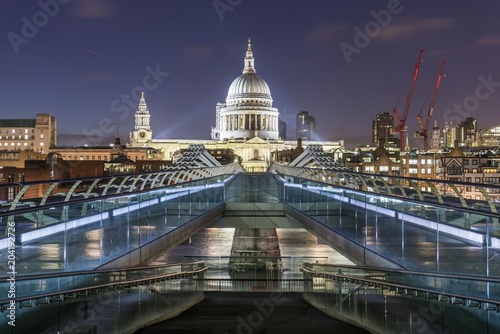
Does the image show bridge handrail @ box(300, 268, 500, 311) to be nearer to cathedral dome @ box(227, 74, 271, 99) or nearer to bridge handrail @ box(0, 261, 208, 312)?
bridge handrail @ box(0, 261, 208, 312)

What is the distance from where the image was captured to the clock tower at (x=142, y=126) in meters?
156

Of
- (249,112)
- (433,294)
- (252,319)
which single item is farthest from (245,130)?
(433,294)

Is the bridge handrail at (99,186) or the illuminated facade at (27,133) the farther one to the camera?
the illuminated facade at (27,133)

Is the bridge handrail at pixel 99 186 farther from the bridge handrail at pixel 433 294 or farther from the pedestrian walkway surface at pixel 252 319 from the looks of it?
the bridge handrail at pixel 433 294

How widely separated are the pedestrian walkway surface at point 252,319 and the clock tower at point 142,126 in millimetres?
144060

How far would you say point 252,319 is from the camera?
891 centimetres

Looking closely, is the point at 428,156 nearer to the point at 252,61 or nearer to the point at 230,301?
the point at 252,61

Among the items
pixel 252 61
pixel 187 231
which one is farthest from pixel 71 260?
pixel 252 61

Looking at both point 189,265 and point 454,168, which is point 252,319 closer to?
point 189,265

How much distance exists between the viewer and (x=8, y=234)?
6.01 metres

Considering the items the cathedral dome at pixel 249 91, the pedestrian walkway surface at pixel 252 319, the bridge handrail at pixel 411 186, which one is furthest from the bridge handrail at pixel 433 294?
the cathedral dome at pixel 249 91

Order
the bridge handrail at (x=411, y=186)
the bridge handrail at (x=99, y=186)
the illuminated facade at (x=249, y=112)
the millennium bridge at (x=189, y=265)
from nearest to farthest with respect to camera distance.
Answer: the millennium bridge at (x=189, y=265) < the bridge handrail at (x=411, y=186) < the bridge handrail at (x=99, y=186) < the illuminated facade at (x=249, y=112)

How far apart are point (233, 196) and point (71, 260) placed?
527 inches

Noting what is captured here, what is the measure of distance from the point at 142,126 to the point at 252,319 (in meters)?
156
